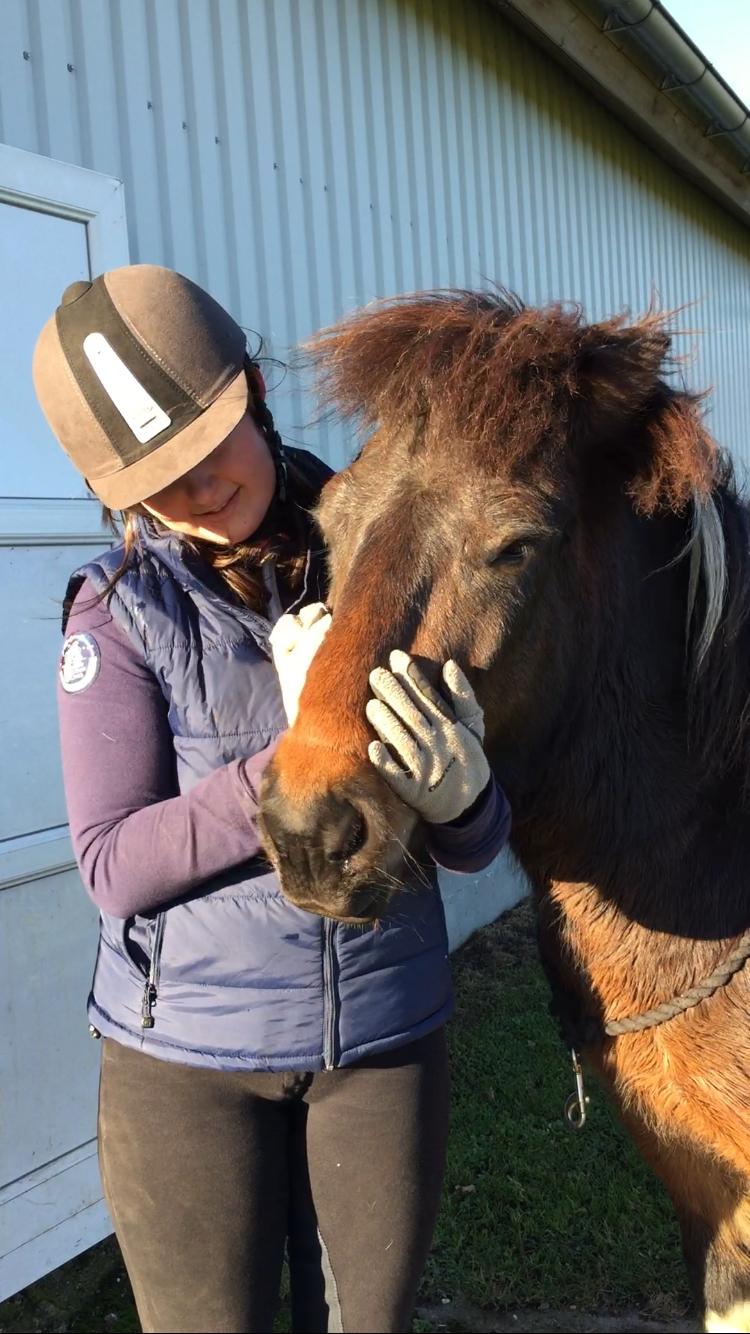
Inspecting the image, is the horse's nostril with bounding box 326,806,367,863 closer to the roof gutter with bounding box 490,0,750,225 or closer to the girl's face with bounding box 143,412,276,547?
the girl's face with bounding box 143,412,276,547

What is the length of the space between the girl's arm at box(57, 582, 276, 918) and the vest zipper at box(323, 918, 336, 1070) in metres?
0.21

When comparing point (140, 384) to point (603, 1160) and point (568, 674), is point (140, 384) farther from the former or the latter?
point (603, 1160)

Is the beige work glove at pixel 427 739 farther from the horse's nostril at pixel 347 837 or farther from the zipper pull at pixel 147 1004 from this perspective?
the zipper pull at pixel 147 1004

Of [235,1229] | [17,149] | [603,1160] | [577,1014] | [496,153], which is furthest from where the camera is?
[496,153]

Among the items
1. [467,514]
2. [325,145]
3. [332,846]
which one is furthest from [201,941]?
[325,145]

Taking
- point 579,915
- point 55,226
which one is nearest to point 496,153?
point 55,226

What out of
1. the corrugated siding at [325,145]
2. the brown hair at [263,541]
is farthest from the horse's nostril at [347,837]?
the corrugated siding at [325,145]

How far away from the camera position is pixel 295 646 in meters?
1.48

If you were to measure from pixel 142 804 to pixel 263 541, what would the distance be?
56 cm

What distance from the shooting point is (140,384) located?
155 cm

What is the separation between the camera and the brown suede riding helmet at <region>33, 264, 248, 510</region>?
1.55 m

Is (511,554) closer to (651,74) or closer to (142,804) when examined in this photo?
(142,804)

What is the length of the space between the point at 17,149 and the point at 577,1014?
9.93ft

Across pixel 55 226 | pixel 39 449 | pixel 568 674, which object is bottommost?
pixel 39 449
